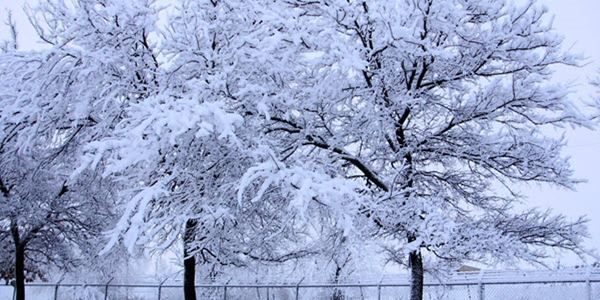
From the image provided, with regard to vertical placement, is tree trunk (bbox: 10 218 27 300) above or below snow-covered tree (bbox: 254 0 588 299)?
below

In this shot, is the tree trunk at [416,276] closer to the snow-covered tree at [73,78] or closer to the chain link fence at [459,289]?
the chain link fence at [459,289]

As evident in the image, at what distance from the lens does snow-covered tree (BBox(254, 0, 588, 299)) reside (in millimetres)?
7746

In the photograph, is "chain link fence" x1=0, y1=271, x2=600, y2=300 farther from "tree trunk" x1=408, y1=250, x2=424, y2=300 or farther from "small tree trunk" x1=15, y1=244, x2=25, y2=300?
"small tree trunk" x1=15, y1=244, x2=25, y2=300

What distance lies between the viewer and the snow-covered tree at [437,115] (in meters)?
7.75

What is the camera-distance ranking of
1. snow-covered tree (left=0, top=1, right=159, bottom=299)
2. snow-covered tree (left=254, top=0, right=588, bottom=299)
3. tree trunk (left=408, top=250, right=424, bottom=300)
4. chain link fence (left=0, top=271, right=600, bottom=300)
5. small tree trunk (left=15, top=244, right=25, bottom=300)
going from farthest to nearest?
1. small tree trunk (left=15, top=244, right=25, bottom=300)
2. chain link fence (left=0, top=271, right=600, bottom=300)
3. tree trunk (left=408, top=250, right=424, bottom=300)
4. snow-covered tree (left=0, top=1, right=159, bottom=299)
5. snow-covered tree (left=254, top=0, right=588, bottom=299)

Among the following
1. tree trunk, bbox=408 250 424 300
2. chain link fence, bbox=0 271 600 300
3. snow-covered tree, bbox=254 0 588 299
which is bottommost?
chain link fence, bbox=0 271 600 300

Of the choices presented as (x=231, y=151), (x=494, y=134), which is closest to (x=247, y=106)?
(x=231, y=151)

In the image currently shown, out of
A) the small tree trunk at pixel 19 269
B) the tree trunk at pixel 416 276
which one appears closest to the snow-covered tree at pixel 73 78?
the tree trunk at pixel 416 276

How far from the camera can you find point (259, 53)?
300 inches

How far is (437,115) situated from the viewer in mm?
9836

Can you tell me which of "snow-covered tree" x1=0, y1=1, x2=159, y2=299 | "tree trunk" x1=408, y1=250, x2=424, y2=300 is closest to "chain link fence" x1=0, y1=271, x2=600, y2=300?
"tree trunk" x1=408, y1=250, x2=424, y2=300

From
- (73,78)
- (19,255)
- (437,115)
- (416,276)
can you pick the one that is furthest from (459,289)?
(19,255)

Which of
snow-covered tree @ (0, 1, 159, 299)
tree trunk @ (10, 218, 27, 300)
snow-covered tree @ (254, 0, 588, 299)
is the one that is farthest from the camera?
tree trunk @ (10, 218, 27, 300)

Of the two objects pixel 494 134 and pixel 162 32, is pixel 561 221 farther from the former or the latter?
pixel 162 32
